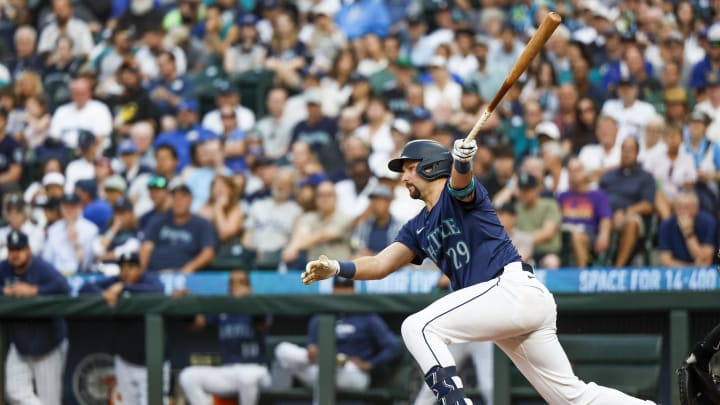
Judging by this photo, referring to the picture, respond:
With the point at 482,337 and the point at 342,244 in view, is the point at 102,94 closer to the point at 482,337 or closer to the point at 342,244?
the point at 342,244

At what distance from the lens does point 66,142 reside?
44.8 ft

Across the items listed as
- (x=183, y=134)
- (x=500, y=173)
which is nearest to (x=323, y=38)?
(x=183, y=134)

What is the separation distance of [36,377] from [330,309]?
2438 millimetres

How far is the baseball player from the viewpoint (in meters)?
6.66

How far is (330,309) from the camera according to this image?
9.48 meters

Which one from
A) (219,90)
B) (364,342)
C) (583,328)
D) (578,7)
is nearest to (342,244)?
(364,342)

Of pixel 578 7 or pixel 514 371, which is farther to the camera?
pixel 578 7

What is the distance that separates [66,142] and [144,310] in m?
4.34

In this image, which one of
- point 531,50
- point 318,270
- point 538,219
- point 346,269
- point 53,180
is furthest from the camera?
point 53,180

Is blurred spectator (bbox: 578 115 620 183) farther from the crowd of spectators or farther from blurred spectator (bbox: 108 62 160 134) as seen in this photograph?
blurred spectator (bbox: 108 62 160 134)

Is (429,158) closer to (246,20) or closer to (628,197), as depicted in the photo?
(628,197)

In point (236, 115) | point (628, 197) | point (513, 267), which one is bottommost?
point (513, 267)

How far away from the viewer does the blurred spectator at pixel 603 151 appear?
1138cm

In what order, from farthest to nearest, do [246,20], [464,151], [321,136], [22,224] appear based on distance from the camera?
[246,20]
[321,136]
[22,224]
[464,151]
